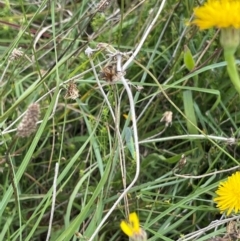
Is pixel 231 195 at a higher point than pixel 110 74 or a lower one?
lower

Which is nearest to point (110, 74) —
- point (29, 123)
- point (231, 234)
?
point (29, 123)

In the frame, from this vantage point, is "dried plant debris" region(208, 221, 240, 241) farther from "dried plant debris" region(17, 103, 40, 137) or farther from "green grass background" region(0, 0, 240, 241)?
"dried plant debris" region(17, 103, 40, 137)

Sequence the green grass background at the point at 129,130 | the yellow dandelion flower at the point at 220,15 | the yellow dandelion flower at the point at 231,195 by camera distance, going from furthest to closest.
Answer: the green grass background at the point at 129,130
the yellow dandelion flower at the point at 231,195
the yellow dandelion flower at the point at 220,15

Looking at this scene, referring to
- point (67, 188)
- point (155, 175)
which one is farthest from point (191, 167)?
point (67, 188)

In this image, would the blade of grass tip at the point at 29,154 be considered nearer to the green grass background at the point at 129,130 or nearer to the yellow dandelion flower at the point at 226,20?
the green grass background at the point at 129,130

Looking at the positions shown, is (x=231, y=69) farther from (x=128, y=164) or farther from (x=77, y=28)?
(x=77, y=28)

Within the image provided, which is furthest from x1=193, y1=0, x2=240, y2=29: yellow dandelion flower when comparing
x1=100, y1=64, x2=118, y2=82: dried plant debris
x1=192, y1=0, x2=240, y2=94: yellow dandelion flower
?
x1=100, y1=64, x2=118, y2=82: dried plant debris

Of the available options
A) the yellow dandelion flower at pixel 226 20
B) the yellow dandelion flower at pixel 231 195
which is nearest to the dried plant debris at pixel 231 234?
the yellow dandelion flower at pixel 231 195

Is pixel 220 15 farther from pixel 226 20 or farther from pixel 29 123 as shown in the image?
pixel 29 123
